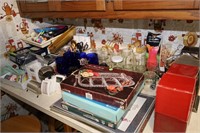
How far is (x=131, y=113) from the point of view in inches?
28.2

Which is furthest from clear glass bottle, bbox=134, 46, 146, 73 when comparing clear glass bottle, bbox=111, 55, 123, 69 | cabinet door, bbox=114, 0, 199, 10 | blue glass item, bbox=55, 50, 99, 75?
cabinet door, bbox=114, 0, 199, 10

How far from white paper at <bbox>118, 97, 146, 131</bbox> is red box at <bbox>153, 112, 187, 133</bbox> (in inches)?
4.3

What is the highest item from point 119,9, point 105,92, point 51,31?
point 119,9

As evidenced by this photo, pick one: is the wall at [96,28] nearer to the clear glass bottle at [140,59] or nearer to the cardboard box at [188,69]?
the clear glass bottle at [140,59]

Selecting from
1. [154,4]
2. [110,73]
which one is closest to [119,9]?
[154,4]

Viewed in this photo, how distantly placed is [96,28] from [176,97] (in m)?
0.86

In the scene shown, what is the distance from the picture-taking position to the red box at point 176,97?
20.7 inches

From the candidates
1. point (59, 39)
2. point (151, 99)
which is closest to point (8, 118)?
point (59, 39)

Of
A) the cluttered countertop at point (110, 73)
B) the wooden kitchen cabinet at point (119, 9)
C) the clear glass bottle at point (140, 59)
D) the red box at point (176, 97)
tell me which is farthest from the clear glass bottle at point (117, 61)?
the red box at point (176, 97)

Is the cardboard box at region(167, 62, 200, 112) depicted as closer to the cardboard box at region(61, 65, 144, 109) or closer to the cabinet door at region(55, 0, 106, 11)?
the cardboard box at region(61, 65, 144, 109)

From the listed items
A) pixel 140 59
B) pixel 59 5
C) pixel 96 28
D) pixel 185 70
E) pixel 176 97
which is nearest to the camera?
pixel 176 97

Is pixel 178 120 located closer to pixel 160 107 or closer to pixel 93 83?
pixel 160 107

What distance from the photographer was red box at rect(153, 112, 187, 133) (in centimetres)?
57

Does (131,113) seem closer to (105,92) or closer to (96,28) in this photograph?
(105,92)
